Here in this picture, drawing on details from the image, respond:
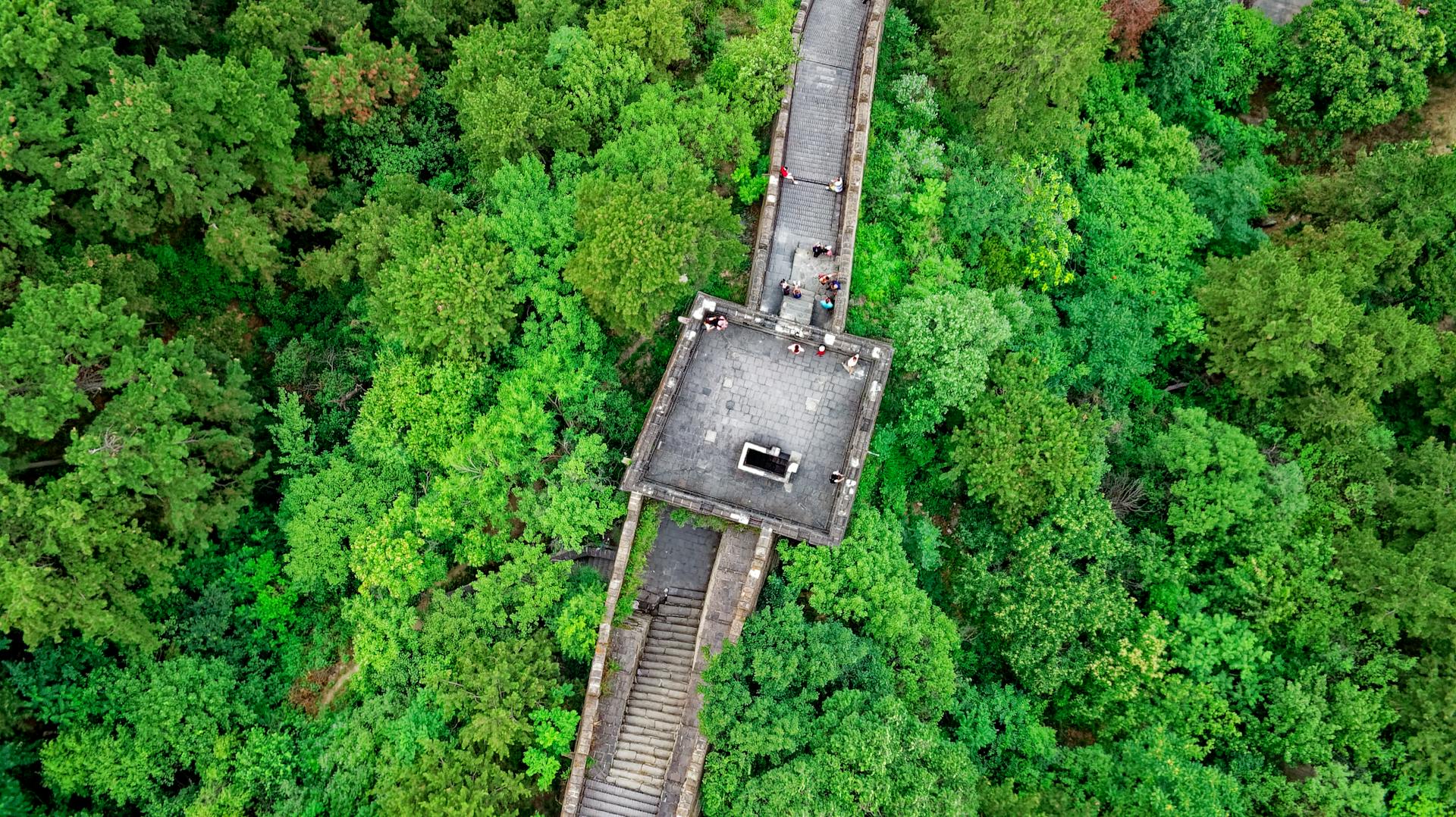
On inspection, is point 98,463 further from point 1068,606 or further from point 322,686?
point 1068,606

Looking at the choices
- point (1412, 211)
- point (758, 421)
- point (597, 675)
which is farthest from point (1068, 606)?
point (1412, 211)

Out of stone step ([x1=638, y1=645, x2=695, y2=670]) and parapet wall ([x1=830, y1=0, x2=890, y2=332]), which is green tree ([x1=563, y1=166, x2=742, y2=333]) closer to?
parapet wall ([x1=830, y1=0, x2=890, y2=332])

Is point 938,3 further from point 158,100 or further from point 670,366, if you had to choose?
point 158,100

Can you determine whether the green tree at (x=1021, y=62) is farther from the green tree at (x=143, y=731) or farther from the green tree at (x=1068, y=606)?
the green tree at (x=143, y=731)

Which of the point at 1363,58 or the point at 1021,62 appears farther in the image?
the point at 1363,58

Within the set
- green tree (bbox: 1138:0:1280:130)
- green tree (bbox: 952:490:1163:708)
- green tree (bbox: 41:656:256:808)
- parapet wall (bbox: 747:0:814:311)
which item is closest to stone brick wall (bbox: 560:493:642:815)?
parapet wall (bbox: 747:0:814:311)
